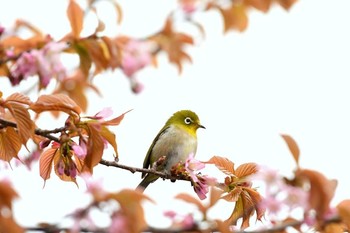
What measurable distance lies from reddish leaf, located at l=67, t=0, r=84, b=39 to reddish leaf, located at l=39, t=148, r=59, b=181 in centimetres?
90

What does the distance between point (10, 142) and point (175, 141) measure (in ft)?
12.5

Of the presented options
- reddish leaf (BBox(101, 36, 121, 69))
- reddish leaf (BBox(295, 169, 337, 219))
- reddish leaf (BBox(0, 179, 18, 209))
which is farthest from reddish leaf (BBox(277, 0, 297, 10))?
reddish leaf (BBox(0, 179, 18, 209))

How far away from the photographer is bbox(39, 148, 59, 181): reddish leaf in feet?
11.5

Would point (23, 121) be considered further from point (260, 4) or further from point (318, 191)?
point (318, 191)

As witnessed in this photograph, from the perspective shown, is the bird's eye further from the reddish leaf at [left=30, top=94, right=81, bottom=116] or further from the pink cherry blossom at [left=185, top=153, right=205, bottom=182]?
the reddish leaf at [left=30, top=94, right=81, bottom=116]

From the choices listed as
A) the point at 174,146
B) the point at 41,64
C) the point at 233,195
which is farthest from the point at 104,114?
the point at 174,146

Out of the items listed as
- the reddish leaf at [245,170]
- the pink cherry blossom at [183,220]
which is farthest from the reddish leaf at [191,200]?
the reddish leaf at [245,170]

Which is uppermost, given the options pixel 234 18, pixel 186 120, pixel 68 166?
pixel 234 18

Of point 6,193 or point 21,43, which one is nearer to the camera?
point 6,193

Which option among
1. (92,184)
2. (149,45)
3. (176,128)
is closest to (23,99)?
(149,45)

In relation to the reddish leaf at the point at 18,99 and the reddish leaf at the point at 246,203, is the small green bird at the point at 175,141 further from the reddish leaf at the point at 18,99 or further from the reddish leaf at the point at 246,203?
the reddish leaf at the point at 18,99

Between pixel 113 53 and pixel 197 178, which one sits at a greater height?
pixel 113 53

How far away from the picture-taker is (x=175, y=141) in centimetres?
692

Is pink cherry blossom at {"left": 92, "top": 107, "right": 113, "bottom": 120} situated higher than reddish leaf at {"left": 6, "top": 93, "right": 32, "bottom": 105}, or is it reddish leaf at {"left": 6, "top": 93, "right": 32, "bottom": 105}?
reddish leaf at {"left": 6, "top": 93, "right": 32, "bottom": 105}
